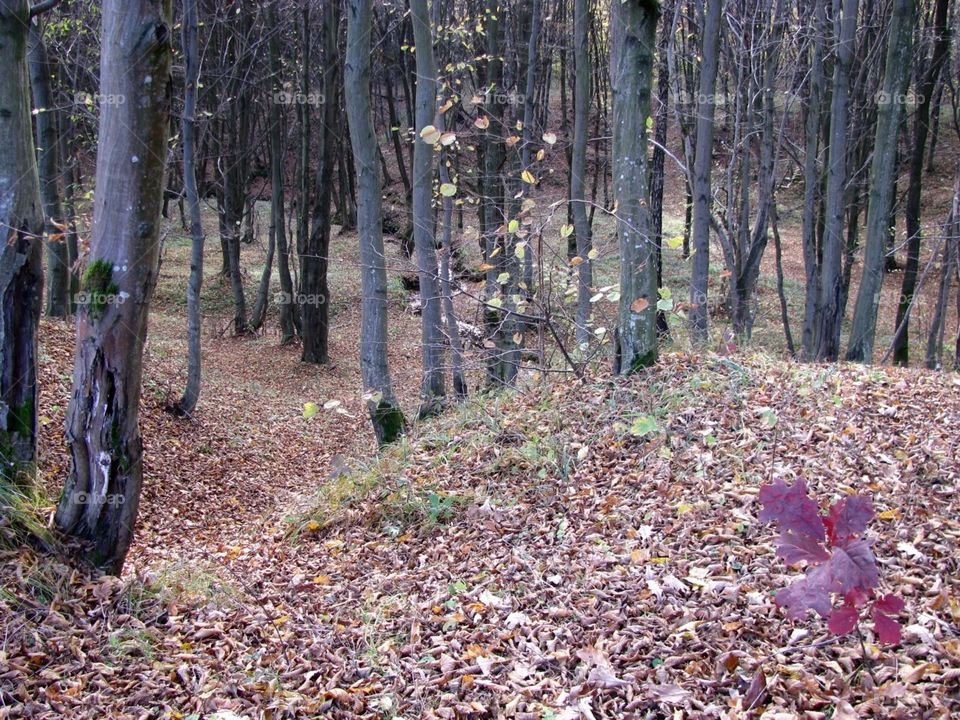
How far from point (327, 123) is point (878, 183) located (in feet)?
33.9

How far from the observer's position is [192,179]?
9945mm

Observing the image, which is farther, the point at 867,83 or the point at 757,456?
the point at 867,83

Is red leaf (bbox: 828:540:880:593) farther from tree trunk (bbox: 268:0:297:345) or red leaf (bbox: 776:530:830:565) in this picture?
tree trunk (bbox: 268:0:297:345)

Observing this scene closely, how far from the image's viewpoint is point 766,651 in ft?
9.82

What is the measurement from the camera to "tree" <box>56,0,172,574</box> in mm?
3535

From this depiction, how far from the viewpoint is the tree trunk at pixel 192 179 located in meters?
9.84

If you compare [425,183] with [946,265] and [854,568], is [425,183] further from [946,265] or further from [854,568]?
[946,265]

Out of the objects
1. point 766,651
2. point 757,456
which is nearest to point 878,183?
point 757,456

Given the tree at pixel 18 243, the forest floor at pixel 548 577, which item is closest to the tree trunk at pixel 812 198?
the forest floor at pixel 548 577

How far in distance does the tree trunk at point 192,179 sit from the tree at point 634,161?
6495 millimetres

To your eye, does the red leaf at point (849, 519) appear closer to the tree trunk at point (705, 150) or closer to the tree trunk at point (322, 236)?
the tree trunk at point (705, 150)

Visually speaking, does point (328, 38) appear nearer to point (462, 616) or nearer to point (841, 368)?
point (841, 368)

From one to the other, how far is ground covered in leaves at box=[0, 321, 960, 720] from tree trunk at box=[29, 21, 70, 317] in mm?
5468

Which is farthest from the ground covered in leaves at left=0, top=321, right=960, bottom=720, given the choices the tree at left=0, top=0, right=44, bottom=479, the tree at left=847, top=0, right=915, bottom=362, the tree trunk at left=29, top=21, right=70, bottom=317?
the tree trunk at left=29, top=21, right=70, bottom=317
